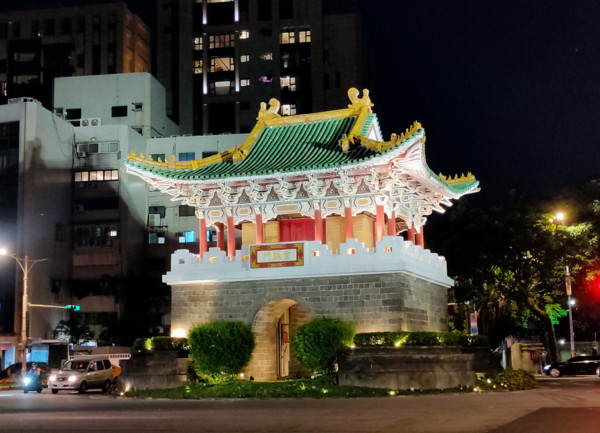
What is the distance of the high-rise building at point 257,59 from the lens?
87.9 m

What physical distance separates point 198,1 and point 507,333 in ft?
180

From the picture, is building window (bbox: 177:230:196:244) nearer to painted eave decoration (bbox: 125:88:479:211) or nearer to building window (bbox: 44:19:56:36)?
building window (bbox: 44:19:56:36)

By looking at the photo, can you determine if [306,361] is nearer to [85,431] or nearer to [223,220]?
[223,220]

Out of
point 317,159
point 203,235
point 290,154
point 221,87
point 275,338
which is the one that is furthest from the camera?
point 221,87

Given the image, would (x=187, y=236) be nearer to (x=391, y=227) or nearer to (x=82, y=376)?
(x=82, y=376)

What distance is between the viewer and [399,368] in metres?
27.8

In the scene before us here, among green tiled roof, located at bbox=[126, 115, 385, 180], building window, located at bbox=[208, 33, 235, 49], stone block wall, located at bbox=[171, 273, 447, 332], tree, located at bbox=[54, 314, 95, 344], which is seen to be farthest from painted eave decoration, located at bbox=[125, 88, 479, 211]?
building window, located at bbox=[208, 33, 235, 49]

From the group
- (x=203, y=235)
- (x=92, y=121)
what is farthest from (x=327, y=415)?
(x=92, y=121)

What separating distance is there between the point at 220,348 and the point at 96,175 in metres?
42.5

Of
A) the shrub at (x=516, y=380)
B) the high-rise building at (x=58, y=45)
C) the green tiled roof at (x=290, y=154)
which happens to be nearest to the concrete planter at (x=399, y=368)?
the shrub at (x=516, y=380)

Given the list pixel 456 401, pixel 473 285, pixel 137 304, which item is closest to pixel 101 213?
pixel 137 304

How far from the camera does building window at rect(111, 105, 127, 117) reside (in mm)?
76500

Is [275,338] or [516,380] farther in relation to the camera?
[275,338]

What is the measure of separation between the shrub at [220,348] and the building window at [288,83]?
197 ft
